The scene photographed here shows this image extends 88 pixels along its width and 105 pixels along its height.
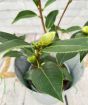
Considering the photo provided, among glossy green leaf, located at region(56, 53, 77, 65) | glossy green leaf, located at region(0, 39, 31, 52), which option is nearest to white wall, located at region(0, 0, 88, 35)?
glossy green leaf, located at region(56, 53, 77, 65)

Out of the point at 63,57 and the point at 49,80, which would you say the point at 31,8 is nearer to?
the point at 63,57

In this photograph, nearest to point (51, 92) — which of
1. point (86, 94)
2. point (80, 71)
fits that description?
point (80, 71)

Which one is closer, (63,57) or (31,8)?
(63,57)

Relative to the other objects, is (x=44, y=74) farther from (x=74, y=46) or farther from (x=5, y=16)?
(x=5, y=16)

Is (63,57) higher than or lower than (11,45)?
lower

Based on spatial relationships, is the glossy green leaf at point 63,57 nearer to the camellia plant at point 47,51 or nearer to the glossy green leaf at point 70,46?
the camellia plant at point 47,51

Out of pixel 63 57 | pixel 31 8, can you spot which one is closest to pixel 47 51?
pixel 63 57
